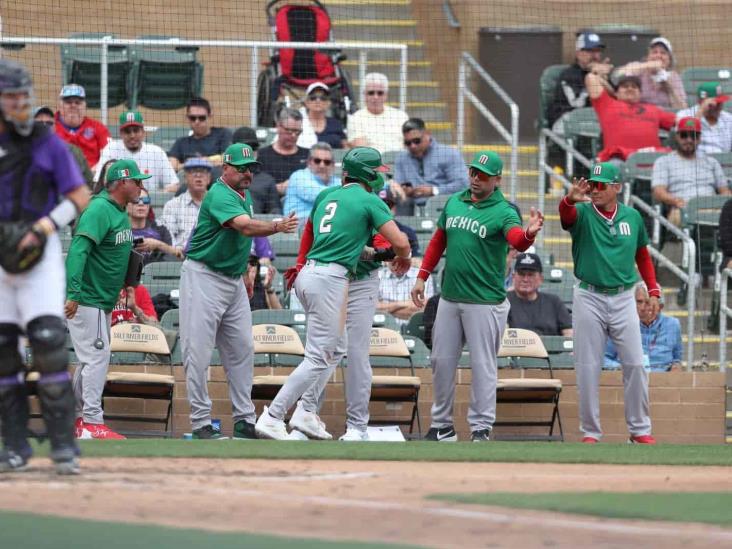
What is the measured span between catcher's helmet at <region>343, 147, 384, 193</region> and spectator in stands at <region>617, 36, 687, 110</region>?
6949 mm

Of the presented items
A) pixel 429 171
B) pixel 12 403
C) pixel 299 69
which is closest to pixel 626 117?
pixel 429 171

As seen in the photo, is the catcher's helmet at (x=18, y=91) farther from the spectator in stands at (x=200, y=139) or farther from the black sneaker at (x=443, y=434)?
the spectator in stands at (x=200, y=139)

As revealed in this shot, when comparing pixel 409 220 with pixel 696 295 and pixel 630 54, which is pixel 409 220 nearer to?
pixel 696 295

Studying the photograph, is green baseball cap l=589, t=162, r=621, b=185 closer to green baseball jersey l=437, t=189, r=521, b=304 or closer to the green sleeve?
green baseball jersey l=437, t=189, r=521, b=304

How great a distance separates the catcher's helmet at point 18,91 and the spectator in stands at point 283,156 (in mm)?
7125

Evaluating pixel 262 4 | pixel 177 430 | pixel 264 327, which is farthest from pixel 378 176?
pixel 262 4

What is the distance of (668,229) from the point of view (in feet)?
45.3

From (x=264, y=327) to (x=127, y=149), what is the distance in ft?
9.24

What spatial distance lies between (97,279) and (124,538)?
16.2ft

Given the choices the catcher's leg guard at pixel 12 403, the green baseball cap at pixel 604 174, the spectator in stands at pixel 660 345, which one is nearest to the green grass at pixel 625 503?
the catcher's leg guard at pixel 12 403

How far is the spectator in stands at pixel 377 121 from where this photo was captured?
14.6 metres

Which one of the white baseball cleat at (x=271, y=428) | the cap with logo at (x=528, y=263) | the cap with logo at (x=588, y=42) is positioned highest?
the cap with logo at (x=588, y=42)

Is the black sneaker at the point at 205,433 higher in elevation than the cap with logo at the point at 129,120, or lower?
lower

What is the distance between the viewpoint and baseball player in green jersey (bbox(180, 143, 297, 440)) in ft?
32.0
